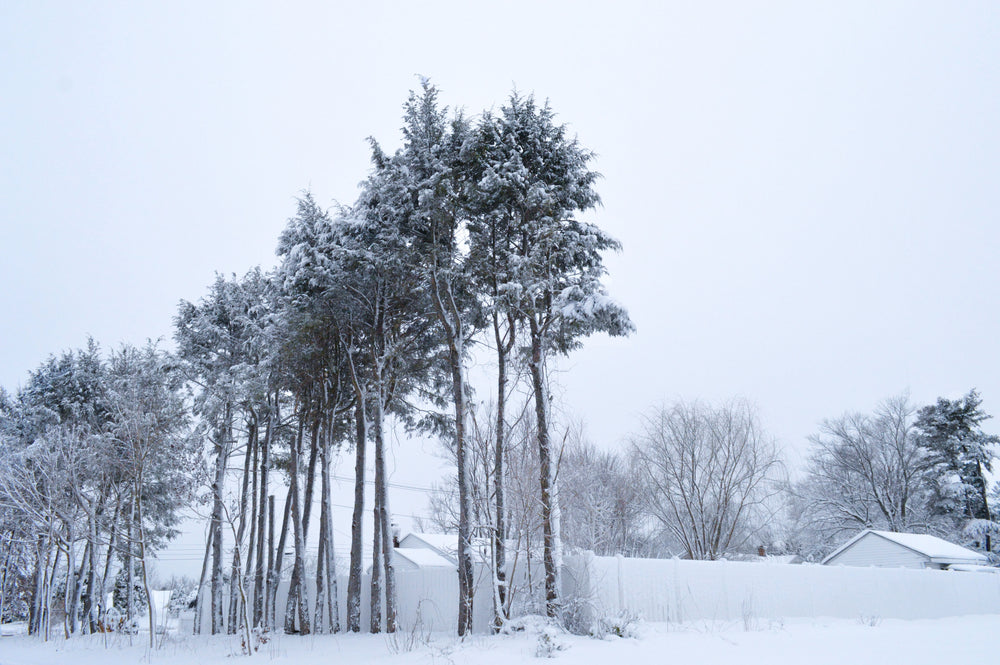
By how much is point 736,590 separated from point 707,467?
12741mm

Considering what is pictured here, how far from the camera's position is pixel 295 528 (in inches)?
723

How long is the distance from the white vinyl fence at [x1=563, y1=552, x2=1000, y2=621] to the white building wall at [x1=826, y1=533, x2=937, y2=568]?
818cm

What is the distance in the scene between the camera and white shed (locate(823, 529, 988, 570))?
26.9 meters

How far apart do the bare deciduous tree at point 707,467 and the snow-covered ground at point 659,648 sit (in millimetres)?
9807

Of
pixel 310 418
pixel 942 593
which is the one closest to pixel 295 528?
pixel 310 418

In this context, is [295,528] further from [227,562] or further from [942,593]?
[942,593]

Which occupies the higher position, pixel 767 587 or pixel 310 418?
pixel 310 418

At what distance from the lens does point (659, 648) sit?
9.55m

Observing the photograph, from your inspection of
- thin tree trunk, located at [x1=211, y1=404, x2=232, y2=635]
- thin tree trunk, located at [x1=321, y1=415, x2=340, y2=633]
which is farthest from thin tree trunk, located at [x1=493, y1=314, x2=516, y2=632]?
thin tree trunk, located at [x1=211, y1=404, x2=232, y2=635]

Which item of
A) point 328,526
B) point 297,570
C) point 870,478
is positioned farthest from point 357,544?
point 870,478

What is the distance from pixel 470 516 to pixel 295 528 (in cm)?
735

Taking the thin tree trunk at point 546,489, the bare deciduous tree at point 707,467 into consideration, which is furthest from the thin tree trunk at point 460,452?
the bare deciduous tree at point 707,467

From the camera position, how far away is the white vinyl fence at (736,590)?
1222 cm

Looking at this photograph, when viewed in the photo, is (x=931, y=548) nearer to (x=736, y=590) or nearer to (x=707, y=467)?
(x=707, y=467)
